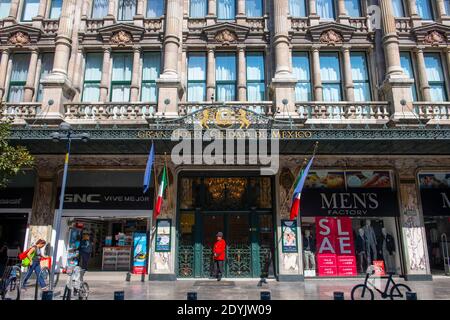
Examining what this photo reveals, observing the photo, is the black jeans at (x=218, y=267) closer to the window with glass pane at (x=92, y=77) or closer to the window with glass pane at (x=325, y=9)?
the window with glass pane at (x=92, y=77)

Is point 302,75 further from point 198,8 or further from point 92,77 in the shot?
point 92,77

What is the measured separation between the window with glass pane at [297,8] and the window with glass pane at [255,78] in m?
3.02

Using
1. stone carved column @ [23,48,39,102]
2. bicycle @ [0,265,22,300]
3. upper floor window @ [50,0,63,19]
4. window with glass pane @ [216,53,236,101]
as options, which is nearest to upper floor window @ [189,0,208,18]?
window with glass pane @ [216,53,236,101]

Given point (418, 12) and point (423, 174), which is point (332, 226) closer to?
point (423, 174)

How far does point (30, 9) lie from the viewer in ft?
60.3

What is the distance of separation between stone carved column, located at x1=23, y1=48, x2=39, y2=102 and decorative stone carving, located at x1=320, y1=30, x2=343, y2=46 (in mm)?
14273

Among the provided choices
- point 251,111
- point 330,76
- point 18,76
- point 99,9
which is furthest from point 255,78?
point 18,76

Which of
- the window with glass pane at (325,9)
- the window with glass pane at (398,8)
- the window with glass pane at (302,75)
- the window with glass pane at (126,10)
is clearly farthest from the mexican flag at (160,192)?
the window with glass pane at (398,8)

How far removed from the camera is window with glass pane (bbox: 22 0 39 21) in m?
18.2

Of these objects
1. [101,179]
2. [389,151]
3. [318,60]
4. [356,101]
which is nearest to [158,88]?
[101,179]

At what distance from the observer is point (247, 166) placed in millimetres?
15320

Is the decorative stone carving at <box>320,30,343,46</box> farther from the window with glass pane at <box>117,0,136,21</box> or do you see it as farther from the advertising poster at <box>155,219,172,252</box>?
the advertising poster at <box>155,219,172,252</box>

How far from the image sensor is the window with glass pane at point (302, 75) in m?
16.8
